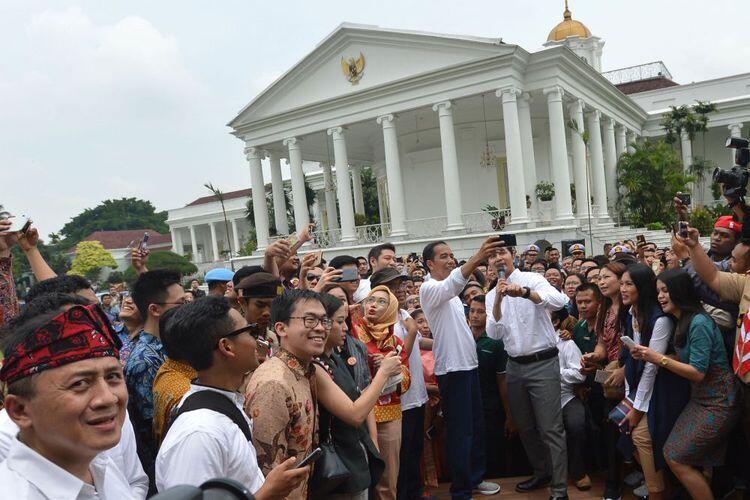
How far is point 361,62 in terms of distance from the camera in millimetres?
22172

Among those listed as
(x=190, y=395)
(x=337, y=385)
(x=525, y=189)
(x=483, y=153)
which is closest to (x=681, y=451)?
(x=337, y=385)

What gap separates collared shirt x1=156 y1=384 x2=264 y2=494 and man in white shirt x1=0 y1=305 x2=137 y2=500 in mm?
350

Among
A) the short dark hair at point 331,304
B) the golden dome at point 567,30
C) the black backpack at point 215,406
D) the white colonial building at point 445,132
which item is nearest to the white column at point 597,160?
the white colonial building at point 445,132

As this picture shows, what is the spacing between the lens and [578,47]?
38469 mm

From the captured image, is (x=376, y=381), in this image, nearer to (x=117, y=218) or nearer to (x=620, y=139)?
(x=620, y=139)

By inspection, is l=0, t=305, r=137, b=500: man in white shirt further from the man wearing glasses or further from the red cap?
the red cap

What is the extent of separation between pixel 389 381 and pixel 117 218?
97.1m

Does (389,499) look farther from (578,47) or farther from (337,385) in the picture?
(578,47)

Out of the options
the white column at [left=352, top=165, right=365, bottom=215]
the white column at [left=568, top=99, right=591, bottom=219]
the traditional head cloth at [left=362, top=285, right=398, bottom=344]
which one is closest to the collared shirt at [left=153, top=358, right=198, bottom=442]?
the traditional head cloth at [left=362, top=285, right=398, bottom=344]

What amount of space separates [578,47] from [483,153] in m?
19.8

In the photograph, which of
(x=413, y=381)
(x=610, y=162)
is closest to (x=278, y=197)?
(x=610, y=162)

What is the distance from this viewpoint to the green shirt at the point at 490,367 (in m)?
5.17

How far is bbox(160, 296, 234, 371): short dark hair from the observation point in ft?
7.30

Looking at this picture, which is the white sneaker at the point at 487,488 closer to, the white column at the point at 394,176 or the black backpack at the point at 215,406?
the black backpack at the point at 215,406
